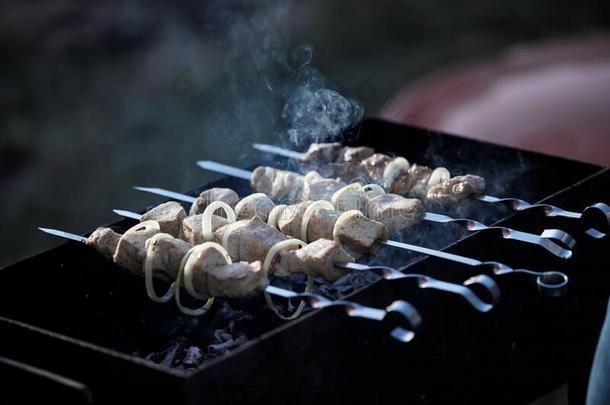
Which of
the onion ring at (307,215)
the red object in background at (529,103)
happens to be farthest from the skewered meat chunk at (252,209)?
the red object in background at (529,103)

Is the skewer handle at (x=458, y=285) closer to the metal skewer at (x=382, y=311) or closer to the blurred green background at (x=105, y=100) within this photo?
the metal skewer at (x=382, y=311)

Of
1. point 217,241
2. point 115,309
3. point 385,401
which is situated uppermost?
point 217,241

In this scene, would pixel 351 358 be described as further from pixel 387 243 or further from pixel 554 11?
pixel 554 11

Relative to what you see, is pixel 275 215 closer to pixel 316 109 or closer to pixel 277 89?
pixel 316 109

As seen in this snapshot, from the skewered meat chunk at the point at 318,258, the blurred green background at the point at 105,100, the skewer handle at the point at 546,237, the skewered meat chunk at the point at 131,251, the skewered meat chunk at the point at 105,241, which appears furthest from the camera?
the blurred green background at the point at 105,100

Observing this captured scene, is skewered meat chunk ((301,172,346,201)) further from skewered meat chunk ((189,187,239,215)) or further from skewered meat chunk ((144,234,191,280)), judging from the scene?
skewered meat chunk ((144,234,191,280))

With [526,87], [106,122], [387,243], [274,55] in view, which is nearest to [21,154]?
[106,122]
